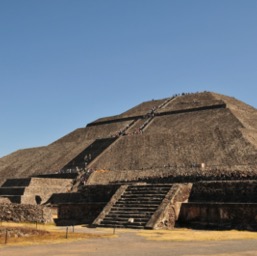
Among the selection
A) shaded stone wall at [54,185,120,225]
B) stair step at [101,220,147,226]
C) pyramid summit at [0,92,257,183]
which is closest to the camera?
stair step at [101,220,147,226]

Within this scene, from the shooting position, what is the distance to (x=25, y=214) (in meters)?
21.6

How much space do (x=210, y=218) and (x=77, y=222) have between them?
24.5 feet

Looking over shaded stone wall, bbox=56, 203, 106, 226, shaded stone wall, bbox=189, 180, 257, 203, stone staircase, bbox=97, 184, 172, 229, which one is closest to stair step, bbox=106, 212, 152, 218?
stone staircase, bbox=97, 184, 172, 229

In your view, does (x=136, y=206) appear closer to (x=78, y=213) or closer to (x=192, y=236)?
(x=78, y=213)

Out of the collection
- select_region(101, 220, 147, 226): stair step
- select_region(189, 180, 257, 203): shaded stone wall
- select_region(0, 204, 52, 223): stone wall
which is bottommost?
select_region(101, 220, 147, 226): stair step

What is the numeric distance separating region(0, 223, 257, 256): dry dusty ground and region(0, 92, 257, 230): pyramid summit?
257 cm

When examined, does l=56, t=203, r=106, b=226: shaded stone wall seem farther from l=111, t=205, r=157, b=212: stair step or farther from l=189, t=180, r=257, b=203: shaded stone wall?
l=189, t=180, r=257, b=203: shaded stone wall

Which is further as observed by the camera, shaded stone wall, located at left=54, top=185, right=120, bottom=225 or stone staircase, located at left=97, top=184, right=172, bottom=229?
shaded stone wall, located at left=54, top=185, right=120, bottom=225

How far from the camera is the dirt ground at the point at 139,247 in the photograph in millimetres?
11117

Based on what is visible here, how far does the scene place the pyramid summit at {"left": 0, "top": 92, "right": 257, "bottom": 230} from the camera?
19344 millimetres

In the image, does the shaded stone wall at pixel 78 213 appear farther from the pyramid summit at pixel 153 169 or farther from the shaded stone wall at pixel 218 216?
the shaded stone wall at pixel 218 216

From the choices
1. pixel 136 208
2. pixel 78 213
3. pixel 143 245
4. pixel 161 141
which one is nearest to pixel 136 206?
pixel 136 208

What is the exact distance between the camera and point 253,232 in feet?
55.5

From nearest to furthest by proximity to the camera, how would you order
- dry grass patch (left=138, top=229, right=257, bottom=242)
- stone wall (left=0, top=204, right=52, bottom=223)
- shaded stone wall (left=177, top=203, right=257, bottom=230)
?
dry grass patch (left=138, top=229, right=257, bottom=242) < shaded stone wall (left=177, top=203, right=257, bottom=230) < stone wall (left=0, top=204, right=52, bottom=223)
